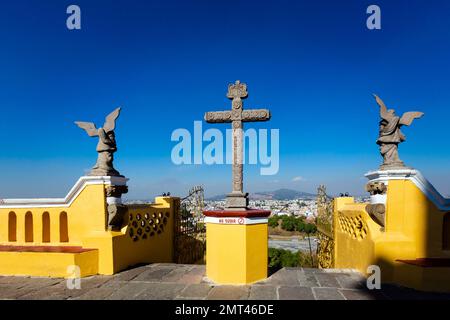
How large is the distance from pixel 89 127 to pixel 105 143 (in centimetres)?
55

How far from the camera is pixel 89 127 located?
22.2 feet

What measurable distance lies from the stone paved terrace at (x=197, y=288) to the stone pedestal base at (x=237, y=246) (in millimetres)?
218

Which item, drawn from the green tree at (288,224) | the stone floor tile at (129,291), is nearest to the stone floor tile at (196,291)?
the stone floor tile at (129,291)

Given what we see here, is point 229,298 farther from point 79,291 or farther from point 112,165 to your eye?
point 112,165

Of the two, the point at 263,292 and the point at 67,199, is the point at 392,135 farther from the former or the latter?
the point at 67,199

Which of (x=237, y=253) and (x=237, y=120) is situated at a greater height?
(x=237, y=120)

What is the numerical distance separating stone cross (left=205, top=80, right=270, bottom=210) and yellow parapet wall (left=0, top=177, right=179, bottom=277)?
2637mm

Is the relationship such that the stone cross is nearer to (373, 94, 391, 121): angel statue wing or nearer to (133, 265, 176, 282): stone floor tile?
(133, 265, 176, 282): stone floor tile

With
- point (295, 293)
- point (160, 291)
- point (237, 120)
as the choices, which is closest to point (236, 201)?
point (237, 120)

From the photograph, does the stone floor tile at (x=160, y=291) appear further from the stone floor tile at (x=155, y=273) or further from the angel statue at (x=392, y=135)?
the angel statue at (x=392, y=135)

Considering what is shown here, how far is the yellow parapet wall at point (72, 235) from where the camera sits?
20.3 ft

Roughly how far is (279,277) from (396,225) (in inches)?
98.3

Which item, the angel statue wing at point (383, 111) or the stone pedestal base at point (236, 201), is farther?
the angel statue wing at point (383, 111)

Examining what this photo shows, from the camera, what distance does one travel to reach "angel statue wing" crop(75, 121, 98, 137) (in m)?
6.74
